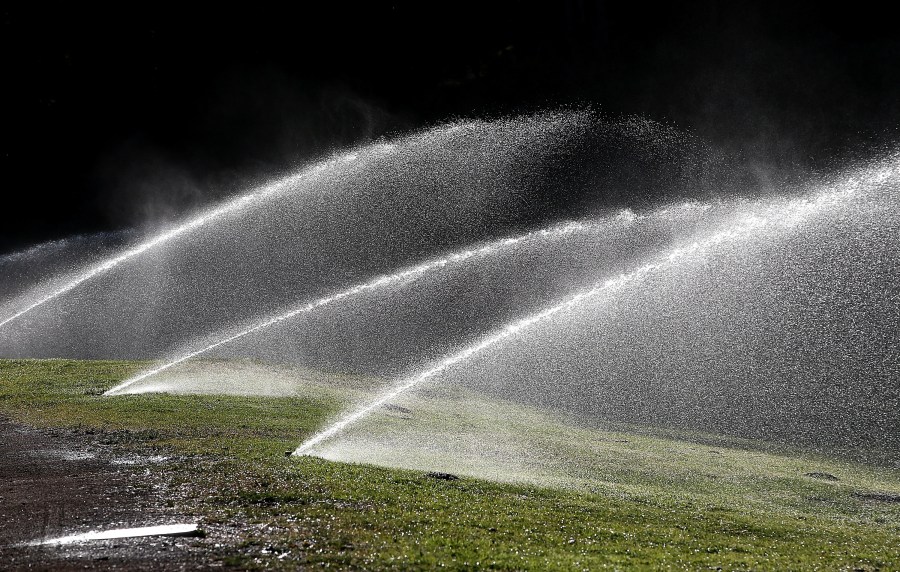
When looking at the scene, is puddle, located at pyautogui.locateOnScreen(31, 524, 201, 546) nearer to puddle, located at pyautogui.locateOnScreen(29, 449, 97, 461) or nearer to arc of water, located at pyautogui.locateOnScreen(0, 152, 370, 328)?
puddle, located at pyautogui.locateOnScreen(29, 449, 97, 461)

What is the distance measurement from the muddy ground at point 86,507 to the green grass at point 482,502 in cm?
61

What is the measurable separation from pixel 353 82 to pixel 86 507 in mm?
74983

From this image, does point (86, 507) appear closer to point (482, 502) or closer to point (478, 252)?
point (482, 502)

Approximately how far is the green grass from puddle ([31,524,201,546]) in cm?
78

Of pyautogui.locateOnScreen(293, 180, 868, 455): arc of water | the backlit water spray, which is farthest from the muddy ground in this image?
the backlit water spray

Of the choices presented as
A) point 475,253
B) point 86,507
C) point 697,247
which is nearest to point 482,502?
point 86,507

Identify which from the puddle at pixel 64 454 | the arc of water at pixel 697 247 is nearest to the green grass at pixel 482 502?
the puddle at pixel 64 454

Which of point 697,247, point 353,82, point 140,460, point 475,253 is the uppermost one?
point 353,82

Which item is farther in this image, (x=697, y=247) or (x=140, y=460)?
(x=697, y=247)

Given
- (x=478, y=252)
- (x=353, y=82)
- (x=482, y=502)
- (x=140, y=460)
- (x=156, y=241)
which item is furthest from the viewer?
(x=353, y=82)

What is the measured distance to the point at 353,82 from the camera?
279ft

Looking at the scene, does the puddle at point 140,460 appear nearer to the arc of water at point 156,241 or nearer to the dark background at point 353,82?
the arc of water at point 156,241

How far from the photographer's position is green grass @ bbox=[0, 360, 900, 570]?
1355 cm

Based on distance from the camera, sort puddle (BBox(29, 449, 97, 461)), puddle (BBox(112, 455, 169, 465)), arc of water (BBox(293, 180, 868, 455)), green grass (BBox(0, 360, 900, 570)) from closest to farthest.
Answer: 1. green grass (BBox(0, 360, 900, 570))
2. puddle (BBox(112, 455, 169, 465))
3. puddle (BBox(29, 449, 97, 461))
4. arc of water (BBox(293, 180, 868, 455))
